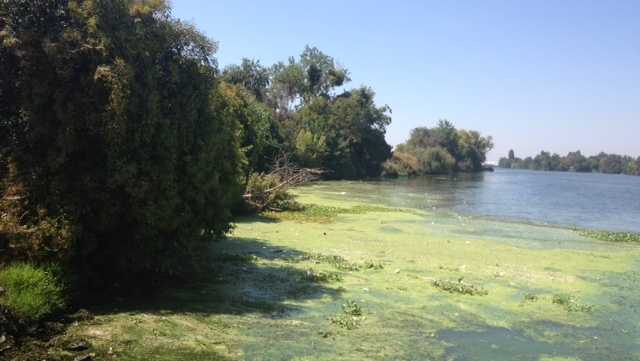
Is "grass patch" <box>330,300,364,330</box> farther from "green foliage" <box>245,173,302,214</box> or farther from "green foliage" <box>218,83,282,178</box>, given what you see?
"green foliage" <box>245,173,302,214</box>

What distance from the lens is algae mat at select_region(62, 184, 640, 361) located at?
27.7 ft

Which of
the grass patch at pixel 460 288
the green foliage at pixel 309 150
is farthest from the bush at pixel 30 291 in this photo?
the green foliage at pixel 309 150

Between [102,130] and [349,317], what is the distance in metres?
5.55

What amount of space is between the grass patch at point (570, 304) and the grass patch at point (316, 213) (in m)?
12.7

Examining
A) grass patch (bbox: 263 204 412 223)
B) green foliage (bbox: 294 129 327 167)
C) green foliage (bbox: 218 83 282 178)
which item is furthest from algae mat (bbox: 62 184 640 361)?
green foliage (bbox: 294 129 327 167)

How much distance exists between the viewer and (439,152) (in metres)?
116

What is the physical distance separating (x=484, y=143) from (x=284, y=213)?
131276 millimetres

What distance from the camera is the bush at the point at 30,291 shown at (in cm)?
797

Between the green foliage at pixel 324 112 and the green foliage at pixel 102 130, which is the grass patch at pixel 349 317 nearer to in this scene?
the green foliage at pixel 102 130

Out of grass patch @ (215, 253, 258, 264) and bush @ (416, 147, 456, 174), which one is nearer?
grass patch @ (215, 253, 258, 264)

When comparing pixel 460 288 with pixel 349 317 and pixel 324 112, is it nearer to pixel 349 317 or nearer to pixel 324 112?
pixel 349 317

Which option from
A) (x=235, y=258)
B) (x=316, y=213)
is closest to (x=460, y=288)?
(x=235, y=258)

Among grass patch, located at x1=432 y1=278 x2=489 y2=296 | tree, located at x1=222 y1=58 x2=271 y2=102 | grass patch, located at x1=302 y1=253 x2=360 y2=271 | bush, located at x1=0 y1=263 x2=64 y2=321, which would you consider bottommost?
grass patch, located at x1=432 y1=278 x2=489 y2=296

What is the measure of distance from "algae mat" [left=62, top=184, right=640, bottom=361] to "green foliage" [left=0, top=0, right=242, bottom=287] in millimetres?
1440
